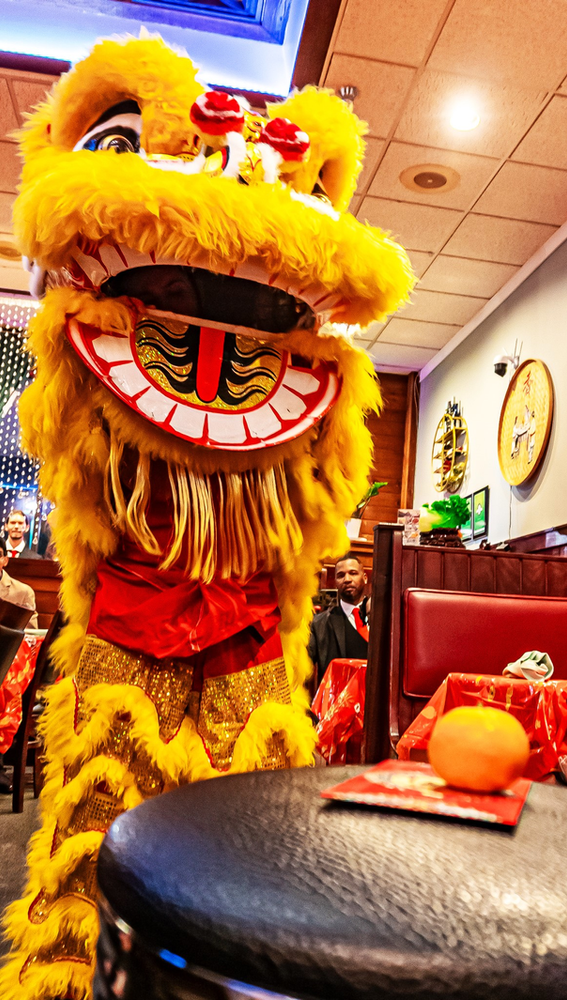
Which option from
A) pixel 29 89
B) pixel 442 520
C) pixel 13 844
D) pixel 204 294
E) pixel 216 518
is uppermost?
pixel 29 89

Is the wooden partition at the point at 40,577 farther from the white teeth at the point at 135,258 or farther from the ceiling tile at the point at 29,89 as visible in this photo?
the white teeth at the point at 135,258

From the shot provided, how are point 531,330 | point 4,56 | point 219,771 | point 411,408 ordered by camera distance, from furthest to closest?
point 411,408
point 531,330
point 4,56
point 219,771

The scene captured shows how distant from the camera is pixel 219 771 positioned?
110 cm

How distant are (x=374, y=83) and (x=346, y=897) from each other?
3.76 metres

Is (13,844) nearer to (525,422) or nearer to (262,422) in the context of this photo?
(262,422)

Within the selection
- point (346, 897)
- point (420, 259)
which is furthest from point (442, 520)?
point (346, 897)

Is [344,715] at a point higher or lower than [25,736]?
higher

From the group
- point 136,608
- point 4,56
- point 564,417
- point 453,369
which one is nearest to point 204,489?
point 136,608

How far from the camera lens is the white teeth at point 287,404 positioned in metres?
1.24

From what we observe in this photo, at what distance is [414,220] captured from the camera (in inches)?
180

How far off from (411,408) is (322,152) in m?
5.95

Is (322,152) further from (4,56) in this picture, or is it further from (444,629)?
(4,56)

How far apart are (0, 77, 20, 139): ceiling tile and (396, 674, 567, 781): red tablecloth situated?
3.39 m

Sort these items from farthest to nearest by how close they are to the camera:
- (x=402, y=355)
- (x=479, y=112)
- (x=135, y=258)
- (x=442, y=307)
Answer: (x=402, y=355) → (x=442, y=307) → (x=479, y=112) → (x=135, y=258)
